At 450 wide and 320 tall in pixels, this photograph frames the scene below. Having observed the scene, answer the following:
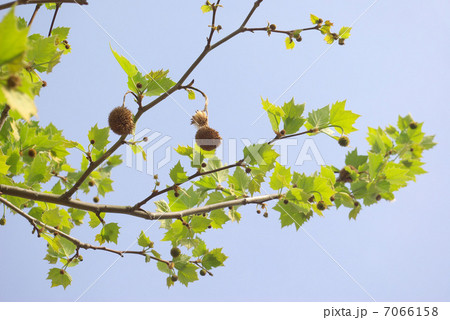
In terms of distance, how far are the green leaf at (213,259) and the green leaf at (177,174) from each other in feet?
1.16

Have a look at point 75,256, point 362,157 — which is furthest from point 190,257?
point 362,157

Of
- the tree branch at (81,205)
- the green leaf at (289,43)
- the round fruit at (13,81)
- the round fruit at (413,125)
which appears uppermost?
the green leaf at (289,43)

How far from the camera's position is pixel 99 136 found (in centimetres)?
162

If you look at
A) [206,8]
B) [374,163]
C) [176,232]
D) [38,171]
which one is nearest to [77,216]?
[38,171]

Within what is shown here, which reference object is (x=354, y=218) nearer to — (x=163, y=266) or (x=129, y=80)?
(x=163, y=266)

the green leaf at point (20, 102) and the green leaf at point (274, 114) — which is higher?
the green leaf at point (274, 114)

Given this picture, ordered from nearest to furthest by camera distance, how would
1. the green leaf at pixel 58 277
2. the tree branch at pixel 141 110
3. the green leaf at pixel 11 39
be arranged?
the green leaf at pixel 11 39 < the tree branch at pixel 141 110 < the green leaf at pixel 58 277

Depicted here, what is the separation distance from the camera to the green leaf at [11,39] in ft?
2.00

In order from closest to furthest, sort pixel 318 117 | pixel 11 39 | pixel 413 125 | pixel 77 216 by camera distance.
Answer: pixel 11 39 → pixel 318 117 → pixel 413 125 → pixel 77 216

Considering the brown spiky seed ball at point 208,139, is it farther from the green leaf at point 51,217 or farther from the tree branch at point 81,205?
the green leaf at point 51,217

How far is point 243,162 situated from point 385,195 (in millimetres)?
602

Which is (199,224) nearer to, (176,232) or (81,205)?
(176,232)

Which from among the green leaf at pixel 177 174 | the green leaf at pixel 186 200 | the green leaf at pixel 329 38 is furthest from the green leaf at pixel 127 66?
the green leaf at pixel 329 38

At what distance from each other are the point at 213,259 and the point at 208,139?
51 centimetres
